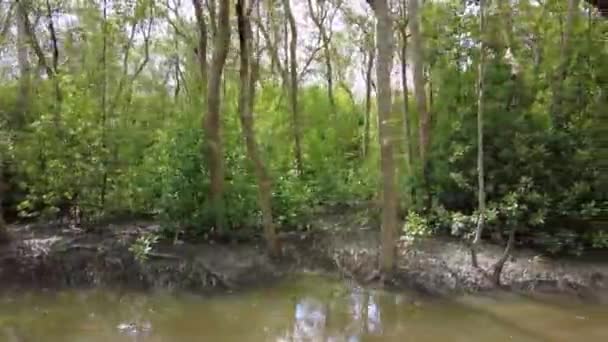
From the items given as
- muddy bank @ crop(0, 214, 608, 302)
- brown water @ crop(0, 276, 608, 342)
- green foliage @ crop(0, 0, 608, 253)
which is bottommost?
brown water @ crop(0, 276, 608, 342)

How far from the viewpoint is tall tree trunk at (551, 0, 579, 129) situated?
10.2 metres

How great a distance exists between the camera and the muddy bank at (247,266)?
30.8 feet

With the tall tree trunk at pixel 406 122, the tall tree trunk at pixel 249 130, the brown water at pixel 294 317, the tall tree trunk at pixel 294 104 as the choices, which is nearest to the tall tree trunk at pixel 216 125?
the tall tree trunk at pixel 249 130

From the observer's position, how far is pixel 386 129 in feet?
28.7

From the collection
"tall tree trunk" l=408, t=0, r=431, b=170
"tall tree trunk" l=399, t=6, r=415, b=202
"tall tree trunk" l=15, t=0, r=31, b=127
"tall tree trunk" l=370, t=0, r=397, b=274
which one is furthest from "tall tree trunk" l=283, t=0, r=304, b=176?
"tall tree trunk" l=15, t=0, r=31, b=127

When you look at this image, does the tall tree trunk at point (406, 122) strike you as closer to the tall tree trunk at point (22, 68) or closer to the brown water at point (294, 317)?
the brown water at point (294, 317)

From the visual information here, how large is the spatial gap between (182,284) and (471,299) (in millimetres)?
4383

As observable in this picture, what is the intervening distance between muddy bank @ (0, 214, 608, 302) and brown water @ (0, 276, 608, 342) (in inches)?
13.7

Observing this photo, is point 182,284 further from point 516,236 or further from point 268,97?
point 268,97

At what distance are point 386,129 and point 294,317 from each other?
2887 mm

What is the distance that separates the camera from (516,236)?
10.5 metres

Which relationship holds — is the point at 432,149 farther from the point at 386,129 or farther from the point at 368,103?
the point at 368,103

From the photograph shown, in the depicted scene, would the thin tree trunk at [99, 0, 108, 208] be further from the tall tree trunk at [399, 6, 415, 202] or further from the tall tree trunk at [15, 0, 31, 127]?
the tall tree trunk at [399, 6, 415, 202]

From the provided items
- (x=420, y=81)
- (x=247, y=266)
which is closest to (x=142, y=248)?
(x=247, y=266)
